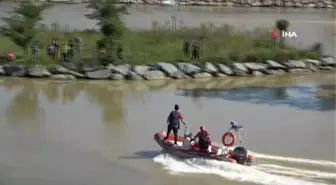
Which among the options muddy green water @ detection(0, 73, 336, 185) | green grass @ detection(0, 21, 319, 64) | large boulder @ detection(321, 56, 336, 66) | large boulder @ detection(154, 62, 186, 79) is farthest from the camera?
large boulder @ detection(321, 56, 336, 66)

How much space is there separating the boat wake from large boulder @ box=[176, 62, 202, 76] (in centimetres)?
1409

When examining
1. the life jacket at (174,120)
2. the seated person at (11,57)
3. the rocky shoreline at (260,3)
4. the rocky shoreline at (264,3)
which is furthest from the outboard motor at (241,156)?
the rocky shoreline at (264,3)

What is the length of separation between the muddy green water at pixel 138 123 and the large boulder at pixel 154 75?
0.67 m

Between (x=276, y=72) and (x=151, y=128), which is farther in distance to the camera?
(x=276, y=72)

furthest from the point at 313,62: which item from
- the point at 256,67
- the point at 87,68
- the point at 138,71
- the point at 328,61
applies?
the point at 87,68

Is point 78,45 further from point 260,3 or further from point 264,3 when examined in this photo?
point 264,3

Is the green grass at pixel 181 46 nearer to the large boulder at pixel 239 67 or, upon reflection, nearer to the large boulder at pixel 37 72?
the large boulder at pixel 239 67

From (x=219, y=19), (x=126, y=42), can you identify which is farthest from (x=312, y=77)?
(x=219, y=19)

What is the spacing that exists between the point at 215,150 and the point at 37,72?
15.5 m

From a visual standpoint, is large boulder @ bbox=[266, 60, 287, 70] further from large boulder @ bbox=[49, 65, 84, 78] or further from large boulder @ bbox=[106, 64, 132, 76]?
large boulder @ bbox=[49, 65, 84, 78]

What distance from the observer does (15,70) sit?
31.4 metres

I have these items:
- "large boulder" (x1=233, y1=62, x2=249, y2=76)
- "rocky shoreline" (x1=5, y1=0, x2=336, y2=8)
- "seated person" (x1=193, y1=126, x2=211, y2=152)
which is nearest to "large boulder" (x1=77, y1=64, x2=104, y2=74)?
"large boulder" (x1=233, y1=62, x2=249, y2=76)

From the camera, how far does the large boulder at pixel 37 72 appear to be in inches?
1220

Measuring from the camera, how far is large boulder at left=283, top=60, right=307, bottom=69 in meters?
34.9
